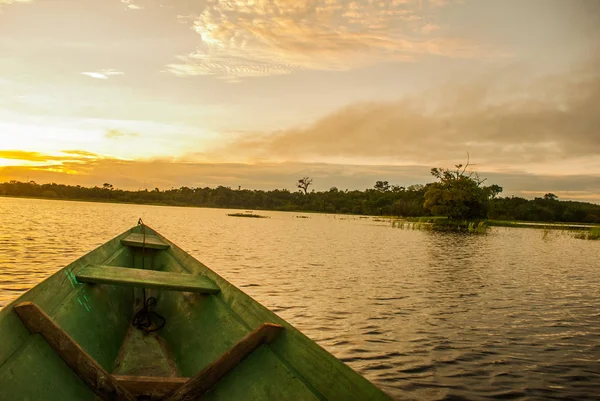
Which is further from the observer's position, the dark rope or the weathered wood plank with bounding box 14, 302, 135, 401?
the dark rope

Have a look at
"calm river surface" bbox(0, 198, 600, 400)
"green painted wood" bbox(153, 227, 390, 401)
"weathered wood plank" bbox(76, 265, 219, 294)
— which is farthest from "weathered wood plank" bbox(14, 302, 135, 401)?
"calm river surface" bbox(0, 198, 600, 400)

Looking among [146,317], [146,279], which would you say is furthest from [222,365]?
[146,317]

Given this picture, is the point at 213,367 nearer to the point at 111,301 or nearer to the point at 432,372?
the point at 111,301

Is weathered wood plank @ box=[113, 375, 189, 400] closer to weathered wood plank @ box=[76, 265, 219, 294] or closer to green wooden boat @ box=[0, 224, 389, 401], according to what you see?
green wooden boat @ box=[0, 224, 389, 401]

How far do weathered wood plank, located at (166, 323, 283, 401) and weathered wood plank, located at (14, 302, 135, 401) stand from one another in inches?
16.8

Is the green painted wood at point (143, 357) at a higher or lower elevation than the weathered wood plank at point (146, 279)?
lower

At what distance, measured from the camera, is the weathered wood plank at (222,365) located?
355 centimetres

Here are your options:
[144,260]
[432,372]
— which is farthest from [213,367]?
[144,260]

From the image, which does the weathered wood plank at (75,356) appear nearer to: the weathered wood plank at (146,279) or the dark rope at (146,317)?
the weathered wood plank at (146,279)

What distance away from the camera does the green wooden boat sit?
11.2ft

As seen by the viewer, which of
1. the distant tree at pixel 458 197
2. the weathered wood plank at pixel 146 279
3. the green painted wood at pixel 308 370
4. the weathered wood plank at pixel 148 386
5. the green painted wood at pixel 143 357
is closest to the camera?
the green painted wood at pixel 308 370

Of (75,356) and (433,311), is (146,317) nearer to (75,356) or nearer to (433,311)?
(75,356)

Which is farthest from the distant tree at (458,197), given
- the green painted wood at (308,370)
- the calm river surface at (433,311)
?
the green painted wood at (308,370)

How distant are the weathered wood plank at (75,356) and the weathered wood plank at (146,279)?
1652 millimetres
